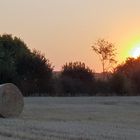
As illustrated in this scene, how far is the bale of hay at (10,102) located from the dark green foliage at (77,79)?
3579cm

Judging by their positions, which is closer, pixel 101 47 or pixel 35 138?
pixel 35 138

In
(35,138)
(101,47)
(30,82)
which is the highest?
(101,47)

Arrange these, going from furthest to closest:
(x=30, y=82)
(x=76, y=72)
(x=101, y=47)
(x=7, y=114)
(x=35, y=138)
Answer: (x=101, y=47), (x=76, y=72), (x=30, y=82), (x=7, y=114), (x=35, y=138)

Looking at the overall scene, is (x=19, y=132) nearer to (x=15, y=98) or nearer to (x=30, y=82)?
(x=15, y=98)

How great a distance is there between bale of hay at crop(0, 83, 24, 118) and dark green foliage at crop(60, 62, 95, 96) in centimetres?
3579

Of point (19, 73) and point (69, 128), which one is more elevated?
point (19, 73)

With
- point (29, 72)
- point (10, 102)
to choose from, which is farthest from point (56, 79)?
point (10, 102)

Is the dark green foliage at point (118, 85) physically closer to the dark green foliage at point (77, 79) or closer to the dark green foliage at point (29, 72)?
the dark green foliage at point (77, 79)

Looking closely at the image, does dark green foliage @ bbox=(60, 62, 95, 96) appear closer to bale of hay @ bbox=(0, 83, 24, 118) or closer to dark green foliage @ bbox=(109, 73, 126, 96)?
dark green foliage @ bbox=(109, 73, 126, 96)

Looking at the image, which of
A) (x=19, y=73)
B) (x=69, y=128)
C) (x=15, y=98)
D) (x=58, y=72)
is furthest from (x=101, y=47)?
(x=69, y=128)

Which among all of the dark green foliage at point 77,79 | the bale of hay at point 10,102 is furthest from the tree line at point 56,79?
the bale of hay at point 10,102

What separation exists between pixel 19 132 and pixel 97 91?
48.6 meters

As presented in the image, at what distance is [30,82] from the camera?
204ft

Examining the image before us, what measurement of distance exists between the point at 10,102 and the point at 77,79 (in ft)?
132
